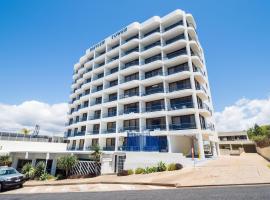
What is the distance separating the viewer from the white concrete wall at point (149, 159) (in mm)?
19266

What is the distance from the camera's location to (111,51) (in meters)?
41.0

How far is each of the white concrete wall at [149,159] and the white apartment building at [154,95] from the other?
2.90 meters

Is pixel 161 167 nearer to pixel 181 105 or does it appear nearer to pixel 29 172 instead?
pixel 181 105

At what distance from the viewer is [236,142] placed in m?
56.9

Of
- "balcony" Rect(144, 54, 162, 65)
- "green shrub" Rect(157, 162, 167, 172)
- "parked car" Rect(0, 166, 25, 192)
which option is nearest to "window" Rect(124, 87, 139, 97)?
"balcony" Rect(144, 54, 162, 65)

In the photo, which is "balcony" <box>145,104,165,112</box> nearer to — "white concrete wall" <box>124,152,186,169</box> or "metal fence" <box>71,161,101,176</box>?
"white concrete wall" <box>124,152,186,169</box>

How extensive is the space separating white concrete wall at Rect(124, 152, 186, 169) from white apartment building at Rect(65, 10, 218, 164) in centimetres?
290

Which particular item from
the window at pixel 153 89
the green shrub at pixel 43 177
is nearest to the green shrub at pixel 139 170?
the green shrub at pixel 43 177

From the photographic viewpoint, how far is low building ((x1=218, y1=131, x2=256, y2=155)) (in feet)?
179

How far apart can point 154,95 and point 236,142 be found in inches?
1735

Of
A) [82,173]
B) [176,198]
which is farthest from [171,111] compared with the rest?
A: [176,198]

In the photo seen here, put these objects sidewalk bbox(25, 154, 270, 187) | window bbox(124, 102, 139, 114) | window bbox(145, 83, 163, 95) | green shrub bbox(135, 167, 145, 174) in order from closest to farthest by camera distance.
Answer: sidewalk bbox(25, 154, 270, 187)
green shrub bbox(135, 167, 145, 174)
window bbox(145, 83, 163, 95)
window bbox(124, 102, 139, 114)

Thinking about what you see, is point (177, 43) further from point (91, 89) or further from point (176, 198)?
point (176, 198)

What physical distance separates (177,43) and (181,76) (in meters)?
6.51
